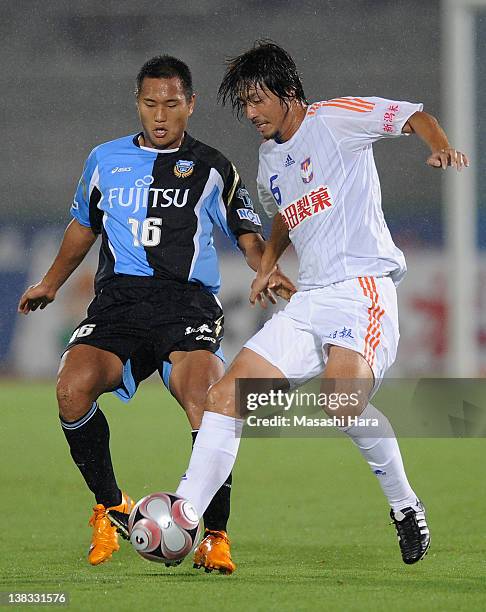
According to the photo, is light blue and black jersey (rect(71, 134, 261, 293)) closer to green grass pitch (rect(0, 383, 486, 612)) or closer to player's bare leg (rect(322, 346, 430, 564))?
player's bare leg (rect(322, 346, 430, 564))

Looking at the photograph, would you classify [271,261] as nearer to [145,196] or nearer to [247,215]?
[247,215]

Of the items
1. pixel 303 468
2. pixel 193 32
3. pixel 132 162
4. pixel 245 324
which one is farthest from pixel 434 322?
pixel 132 162

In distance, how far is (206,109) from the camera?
12547mm

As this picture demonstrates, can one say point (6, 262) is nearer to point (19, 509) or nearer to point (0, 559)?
point (19, 509)

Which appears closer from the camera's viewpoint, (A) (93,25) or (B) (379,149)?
Result: (B) (379,149)

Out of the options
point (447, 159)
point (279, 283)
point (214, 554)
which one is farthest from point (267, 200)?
point (214, 554)

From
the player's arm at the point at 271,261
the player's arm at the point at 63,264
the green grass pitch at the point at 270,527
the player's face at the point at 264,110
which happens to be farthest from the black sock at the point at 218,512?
the player's face at the point at 264,110

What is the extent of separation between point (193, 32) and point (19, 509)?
879 centimetres

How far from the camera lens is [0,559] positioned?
14.7 feet

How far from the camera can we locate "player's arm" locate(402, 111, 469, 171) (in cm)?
388

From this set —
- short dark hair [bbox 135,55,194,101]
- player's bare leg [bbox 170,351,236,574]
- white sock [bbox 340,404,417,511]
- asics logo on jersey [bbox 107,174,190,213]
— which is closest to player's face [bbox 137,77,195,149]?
short dark hair [bbox 135,55,194,101]

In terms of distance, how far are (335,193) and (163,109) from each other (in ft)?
2.37

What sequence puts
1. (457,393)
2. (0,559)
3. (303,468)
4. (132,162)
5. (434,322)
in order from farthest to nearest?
(434,322)
(457,393)
(303,468)
(132,162)
(0,559)

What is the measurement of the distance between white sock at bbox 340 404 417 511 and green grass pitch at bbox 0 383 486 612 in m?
0.23
